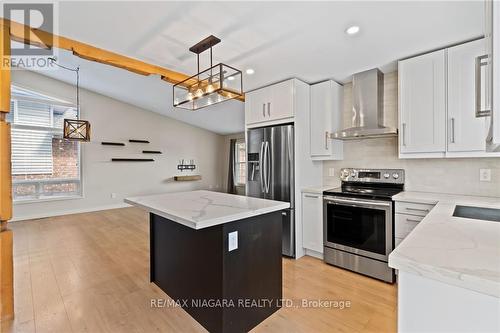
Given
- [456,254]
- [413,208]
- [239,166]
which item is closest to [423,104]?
[413,208]

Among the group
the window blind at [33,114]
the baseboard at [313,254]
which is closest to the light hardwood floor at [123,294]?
the baseboard at [313,254]

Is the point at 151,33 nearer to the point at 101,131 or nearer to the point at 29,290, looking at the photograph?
the point at 29,290

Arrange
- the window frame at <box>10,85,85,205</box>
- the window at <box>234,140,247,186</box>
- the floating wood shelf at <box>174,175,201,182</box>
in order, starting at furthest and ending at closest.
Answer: the window at <box>234,140,247,186</box> < the floating wood shelf at <box>174,175,201,182</box> < the window frame at <box>10,85,85,205</box>

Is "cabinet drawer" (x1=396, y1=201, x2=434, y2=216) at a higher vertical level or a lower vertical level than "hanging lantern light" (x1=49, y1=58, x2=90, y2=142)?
lower

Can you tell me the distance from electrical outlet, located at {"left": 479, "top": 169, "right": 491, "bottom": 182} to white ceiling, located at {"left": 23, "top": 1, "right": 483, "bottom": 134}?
1301 millimetres

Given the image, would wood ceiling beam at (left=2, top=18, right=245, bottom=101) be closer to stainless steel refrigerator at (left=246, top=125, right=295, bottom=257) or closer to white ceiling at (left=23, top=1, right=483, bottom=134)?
white ceiling at (left=23, top=1, right=483, bottom=134)

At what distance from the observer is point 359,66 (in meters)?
2.85

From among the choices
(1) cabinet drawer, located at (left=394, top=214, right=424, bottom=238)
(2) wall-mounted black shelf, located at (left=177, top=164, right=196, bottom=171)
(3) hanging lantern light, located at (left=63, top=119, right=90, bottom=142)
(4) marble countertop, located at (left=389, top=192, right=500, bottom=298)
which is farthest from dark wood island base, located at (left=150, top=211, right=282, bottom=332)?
(2) wall-mounted black shelf, located at (left=177, top=164, right=196, bottom=171)

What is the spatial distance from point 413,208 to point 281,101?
2.01 m

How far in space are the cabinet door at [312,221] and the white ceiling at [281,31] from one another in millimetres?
1664

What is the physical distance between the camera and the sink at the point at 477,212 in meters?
1.71

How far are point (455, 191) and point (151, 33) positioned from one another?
11.8ft

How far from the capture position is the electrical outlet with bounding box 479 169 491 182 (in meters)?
2.34

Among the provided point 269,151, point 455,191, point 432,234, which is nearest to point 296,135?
point 269,151
